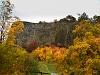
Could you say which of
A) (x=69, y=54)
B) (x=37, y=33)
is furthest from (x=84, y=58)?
(x=37, y=33)

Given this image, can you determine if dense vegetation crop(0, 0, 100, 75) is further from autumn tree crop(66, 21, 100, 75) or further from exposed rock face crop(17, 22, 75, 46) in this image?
exposed rock face crop(17, 22, 75, 46)

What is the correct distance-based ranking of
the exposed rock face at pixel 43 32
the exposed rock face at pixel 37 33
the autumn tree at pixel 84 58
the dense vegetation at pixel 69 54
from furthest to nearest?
the exposed rock face at pixel 37 33, the exposed rock face at pixel 43 32, the autumn tree at pixel 84 58, the dense vegetation at pixel 69 54

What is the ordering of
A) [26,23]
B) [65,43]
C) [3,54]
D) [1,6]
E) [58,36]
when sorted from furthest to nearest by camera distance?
1. [26,23]
2. [58,36]
3. [65,43]
4. [1,6]
5. [3,54]

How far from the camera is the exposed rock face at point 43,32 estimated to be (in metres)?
150

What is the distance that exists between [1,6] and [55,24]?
13080 cm

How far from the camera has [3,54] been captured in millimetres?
A: 23156

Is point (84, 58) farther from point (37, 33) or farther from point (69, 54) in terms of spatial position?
point (37, 33)

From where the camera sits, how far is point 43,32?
162875 millimetres

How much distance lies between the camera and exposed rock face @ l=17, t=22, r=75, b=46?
14950 centimetres

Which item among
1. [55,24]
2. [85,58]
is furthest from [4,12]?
[55,24]

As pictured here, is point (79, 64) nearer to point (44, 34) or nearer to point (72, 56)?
point (72, 56)

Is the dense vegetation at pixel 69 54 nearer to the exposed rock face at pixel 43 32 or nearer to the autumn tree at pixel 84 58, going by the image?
the autumn tree at pixel 84 58

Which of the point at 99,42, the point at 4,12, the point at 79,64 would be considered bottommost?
the point at 79,64

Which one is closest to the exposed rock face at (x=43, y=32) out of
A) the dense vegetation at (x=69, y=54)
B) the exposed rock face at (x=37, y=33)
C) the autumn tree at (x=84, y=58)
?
the exposed rock face at (x=37, y=33)
